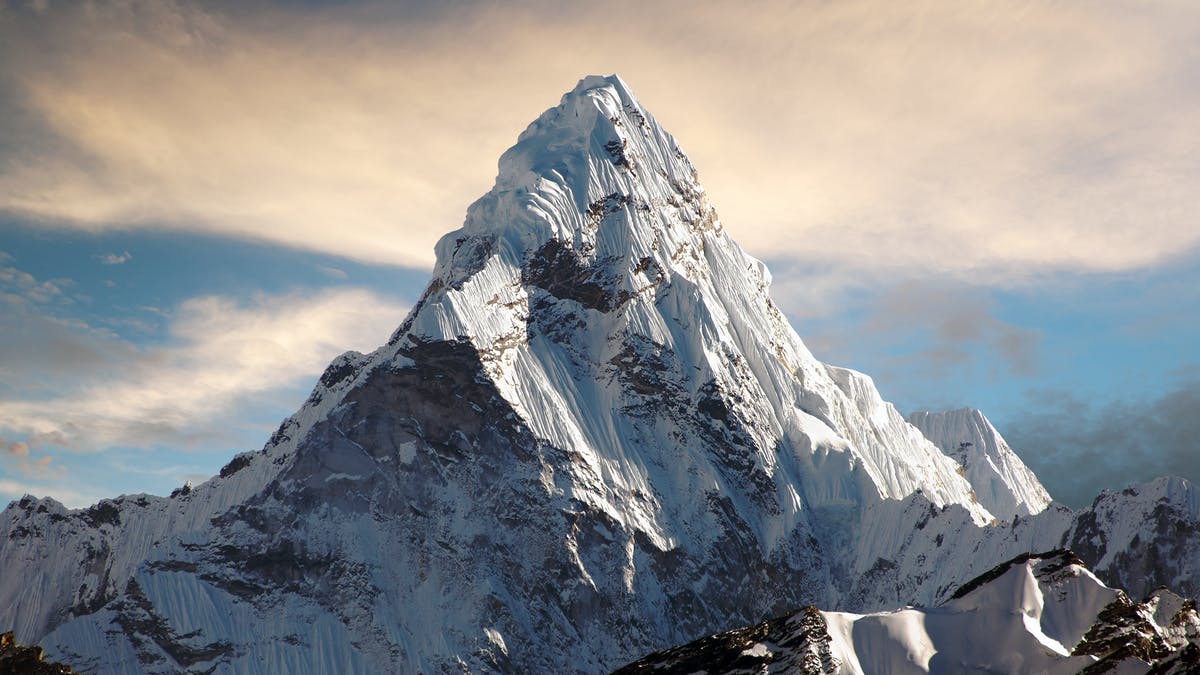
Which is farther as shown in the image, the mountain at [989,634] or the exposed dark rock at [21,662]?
the mountain at [989,634]

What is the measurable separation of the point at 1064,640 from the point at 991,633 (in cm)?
618

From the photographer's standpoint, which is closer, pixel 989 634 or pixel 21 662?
pixel 21 662

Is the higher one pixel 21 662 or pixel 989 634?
pixel 21 662

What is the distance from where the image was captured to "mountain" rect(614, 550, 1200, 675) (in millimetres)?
121812

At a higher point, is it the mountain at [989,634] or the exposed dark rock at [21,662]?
the exposed dark rock at [21,662]

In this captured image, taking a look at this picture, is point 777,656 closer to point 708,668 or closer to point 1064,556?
point 708,668

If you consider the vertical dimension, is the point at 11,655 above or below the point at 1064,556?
→ above

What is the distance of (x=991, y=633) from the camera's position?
4973 inches

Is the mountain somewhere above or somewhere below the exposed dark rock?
below

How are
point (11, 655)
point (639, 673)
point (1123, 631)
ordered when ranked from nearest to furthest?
point (11, 655), point (1123, 631), point (639, 673)

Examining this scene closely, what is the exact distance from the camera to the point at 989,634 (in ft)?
414

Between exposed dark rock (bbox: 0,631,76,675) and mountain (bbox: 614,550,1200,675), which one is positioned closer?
exposed dark rock (bbox: 0,631,76,675)

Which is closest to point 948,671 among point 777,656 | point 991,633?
point 991,633

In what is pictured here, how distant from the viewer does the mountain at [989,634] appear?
122 metres
